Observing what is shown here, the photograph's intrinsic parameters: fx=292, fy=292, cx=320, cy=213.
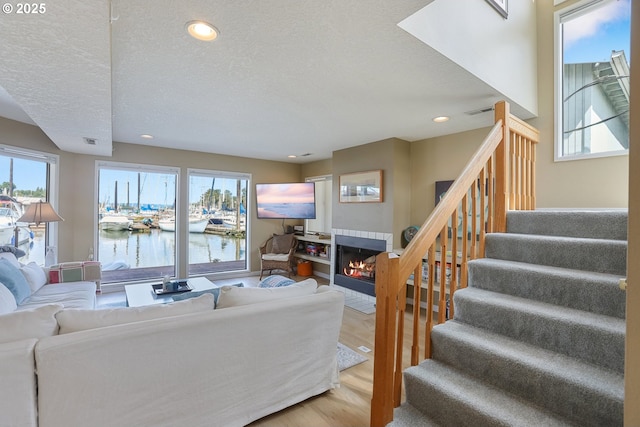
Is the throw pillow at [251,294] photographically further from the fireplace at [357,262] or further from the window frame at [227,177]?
the window frame at [227,177]

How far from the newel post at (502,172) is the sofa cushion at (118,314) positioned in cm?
226

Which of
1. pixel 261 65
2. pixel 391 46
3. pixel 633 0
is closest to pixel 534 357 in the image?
pixel 633 0

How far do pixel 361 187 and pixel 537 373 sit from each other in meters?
3.39

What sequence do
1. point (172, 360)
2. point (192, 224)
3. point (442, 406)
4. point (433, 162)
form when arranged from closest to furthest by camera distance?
point (442, 406)
point (172, 360)
point (433, 162)
point (192, 224)

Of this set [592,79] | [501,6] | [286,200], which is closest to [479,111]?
[501,6]

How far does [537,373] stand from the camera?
134 cm

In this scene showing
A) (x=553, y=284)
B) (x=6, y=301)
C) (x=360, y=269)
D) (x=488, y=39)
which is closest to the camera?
(x=553, y=284)

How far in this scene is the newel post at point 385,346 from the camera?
154 cm

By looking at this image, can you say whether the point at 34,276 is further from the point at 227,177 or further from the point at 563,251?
the point at 563,251

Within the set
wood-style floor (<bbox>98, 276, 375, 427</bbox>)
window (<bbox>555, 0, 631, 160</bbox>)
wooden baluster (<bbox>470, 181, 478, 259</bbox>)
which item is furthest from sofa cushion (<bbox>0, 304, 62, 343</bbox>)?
window (<bbox>555, 0, 631, 160</bbox>)

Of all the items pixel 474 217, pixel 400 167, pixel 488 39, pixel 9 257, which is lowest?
pixel 9 257

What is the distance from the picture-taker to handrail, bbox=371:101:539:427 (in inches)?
61.4

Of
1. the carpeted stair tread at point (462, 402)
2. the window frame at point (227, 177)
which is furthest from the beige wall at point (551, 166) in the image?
the window frame at point (227, 177)

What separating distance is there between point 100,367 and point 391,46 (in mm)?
2388
